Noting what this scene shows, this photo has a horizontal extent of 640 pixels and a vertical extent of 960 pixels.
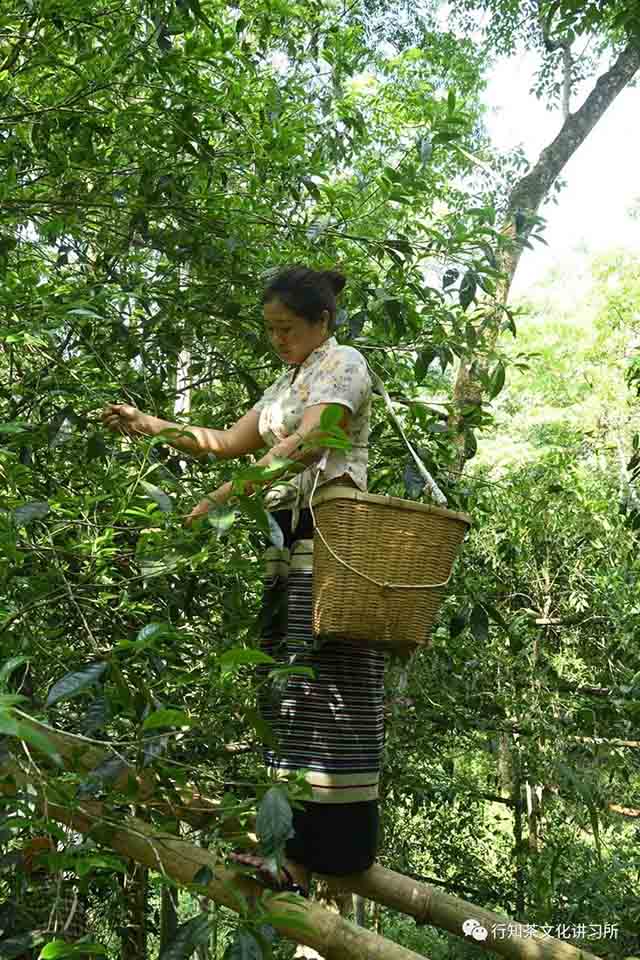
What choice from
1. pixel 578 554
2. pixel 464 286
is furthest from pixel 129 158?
pixel 578 554

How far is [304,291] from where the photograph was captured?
1.97m

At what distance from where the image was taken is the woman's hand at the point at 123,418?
193 centimetres

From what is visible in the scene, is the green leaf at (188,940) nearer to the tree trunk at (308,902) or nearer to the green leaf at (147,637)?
the tree trunk at (308,902)

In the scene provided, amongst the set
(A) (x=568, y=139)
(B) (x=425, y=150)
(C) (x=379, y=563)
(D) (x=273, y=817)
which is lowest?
(D) (x=273, y=817)

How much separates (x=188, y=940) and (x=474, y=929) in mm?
950

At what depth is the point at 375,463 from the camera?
8.91 ft

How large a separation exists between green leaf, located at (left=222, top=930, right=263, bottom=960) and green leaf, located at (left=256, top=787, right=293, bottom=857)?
0.13 metres

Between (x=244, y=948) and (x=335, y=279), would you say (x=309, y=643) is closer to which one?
(x=335, y=279)

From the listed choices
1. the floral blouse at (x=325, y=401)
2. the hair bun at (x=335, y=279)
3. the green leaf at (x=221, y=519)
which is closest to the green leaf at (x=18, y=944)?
the green leaf at (x=221, y=519)

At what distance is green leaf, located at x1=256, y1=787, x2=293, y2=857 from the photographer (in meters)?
1.24

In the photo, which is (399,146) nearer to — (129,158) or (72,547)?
(129,158)

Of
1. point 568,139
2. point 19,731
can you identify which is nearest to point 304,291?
point 19,731

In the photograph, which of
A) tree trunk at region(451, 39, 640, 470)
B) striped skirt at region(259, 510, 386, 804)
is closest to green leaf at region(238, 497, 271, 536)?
striped skirt at region(259, 510, 386, 804)

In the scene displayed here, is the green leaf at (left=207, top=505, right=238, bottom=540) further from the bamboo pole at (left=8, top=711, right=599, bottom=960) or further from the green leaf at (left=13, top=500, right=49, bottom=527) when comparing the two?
the bamboo pole at (left=8, top=711, right=599, bottom=960)
